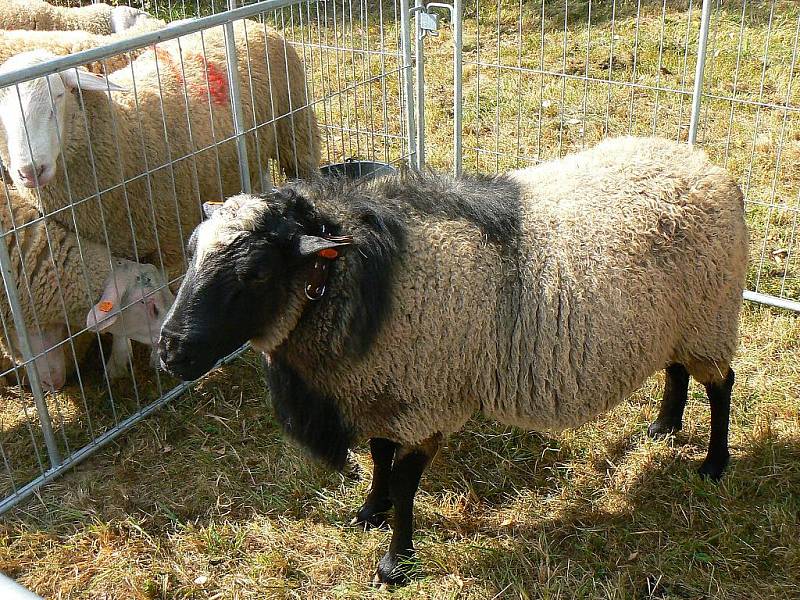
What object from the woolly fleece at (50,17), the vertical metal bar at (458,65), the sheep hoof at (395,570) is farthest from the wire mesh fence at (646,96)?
the woolly fleece at (50,17)

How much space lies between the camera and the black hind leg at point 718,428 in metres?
3.73

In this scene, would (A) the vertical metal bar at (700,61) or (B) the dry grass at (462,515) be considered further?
(A) the vertical metal bar at (700,61)

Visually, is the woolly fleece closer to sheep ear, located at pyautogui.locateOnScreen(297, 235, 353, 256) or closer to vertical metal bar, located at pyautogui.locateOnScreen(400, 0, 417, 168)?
vertical metal bar, located at pyautogui.locateOnScreen(400, 0, 417, 168)

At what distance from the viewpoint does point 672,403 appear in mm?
4066

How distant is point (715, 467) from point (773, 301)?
1707 millimetres

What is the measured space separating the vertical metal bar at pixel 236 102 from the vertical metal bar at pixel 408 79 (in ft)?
3.64

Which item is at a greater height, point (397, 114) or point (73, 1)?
point (73, 1)

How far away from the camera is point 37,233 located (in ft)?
14.3

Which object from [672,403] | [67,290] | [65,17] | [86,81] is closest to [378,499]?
A: [672,403]

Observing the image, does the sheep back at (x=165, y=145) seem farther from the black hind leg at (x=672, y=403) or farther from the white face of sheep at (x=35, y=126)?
the black hind leg at (x=672, y=403)

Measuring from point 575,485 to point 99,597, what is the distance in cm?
219

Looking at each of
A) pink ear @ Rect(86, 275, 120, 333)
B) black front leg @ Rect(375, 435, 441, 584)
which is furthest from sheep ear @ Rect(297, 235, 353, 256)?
pink ear @ Rect(86, 275, 120, 333)

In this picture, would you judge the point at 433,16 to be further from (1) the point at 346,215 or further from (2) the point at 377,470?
(2) the point at 377,470

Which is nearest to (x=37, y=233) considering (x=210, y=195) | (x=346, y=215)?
(x=210, y=195)
